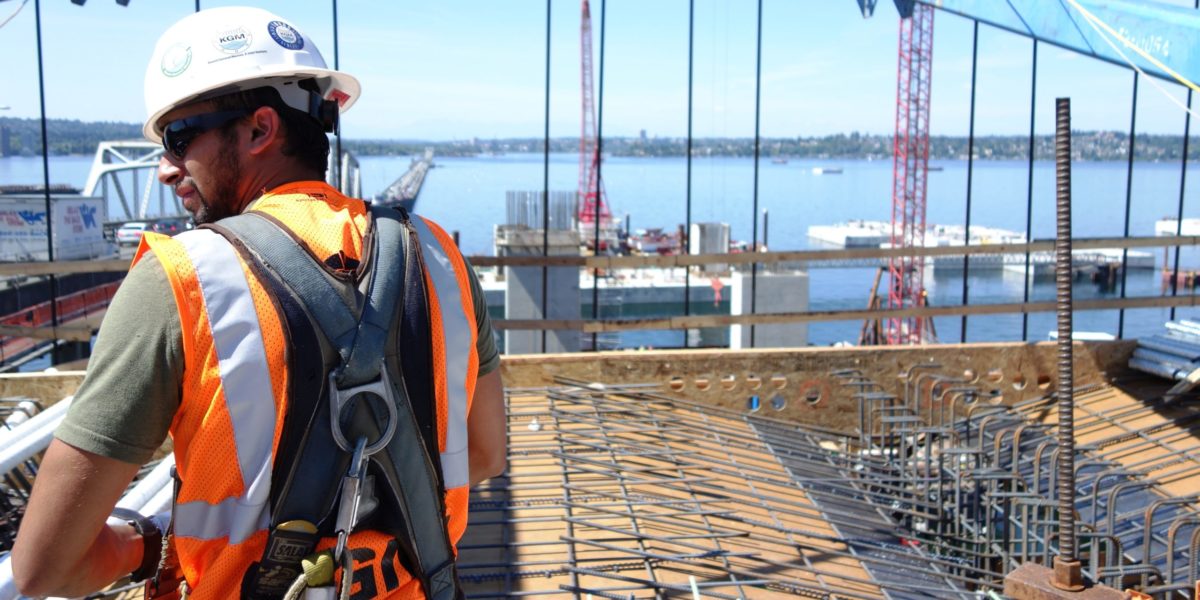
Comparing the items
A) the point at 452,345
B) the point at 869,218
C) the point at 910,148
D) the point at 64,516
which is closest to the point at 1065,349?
the point at 452,345

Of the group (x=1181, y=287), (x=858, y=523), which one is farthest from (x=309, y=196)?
(x=1181, y=287)

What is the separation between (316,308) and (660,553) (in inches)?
152

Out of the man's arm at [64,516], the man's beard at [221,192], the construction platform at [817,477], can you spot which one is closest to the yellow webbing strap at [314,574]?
the man's arm at [64,516]

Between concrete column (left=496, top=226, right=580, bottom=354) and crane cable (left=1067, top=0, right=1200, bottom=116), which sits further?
concrete column (left=496, top=226, right=580, bottom=354)

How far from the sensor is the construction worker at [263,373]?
1.88 m

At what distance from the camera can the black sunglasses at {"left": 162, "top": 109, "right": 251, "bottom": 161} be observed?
2174 mm

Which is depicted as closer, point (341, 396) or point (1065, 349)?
point (341, 396)

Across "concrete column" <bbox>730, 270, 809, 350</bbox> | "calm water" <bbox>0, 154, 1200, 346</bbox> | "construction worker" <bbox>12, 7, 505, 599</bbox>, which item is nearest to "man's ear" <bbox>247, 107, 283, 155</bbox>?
"construction worker" <bbox>12, 7, 505, 599</bbox>

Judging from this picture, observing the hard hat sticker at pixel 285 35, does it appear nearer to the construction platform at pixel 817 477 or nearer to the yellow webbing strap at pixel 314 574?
the yellow webbing strap at pixel 314 574

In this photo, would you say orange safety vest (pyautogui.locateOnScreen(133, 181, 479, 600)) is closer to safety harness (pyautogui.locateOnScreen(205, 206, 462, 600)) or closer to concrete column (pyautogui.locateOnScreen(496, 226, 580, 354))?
safety harness (pyautogui.locateOnScreen(205, 206, 462, 600))

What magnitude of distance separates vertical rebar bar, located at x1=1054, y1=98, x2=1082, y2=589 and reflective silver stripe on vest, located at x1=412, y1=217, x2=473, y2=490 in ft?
9.41

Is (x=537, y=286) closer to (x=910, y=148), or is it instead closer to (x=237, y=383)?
(x=237, y=383)

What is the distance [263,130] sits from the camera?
2.23 meters

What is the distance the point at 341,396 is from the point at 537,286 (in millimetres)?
16349
